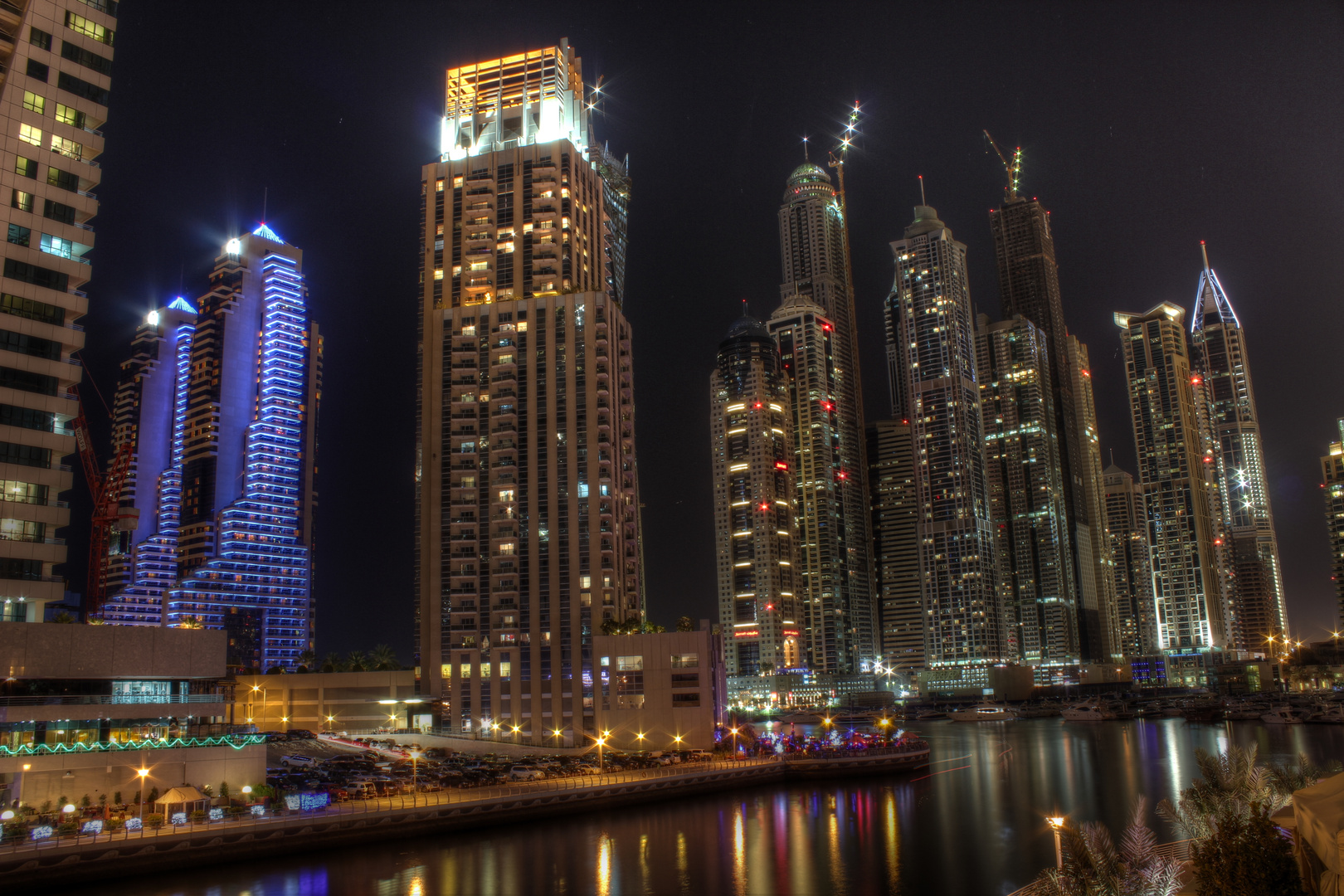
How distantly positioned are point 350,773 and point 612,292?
103767 mm

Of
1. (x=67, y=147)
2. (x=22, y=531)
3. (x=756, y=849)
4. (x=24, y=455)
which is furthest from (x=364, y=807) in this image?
(x=67, y=147)

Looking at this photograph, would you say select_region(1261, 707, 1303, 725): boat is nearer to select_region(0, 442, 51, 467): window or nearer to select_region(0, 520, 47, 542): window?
select_region(0, 520, 47, 542): window

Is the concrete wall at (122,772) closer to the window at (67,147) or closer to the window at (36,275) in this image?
the window at (36,275)

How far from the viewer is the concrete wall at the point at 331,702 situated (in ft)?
435

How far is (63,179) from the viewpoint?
79812 millimetres

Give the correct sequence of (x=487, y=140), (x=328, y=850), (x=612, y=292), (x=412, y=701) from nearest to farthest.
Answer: (x=328, y=850), (x=412, y=701), (x=487, y=140), (x=612, y=292)

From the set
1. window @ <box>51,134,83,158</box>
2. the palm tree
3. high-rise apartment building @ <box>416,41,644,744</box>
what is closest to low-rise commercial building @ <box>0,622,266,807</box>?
window @ <box>51,134,83,158</box>

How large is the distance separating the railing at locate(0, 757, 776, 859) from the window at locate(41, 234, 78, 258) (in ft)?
144

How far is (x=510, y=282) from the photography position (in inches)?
5945

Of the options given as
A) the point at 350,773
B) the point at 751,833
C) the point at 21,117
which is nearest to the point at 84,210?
the point at 21,117

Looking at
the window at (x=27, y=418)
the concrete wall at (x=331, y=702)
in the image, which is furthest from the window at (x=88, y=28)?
the concrete wall at (x=331, y=702)

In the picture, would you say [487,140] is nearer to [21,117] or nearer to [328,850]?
[21,117]

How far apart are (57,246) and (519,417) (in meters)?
70.3

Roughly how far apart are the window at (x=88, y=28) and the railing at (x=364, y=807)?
61.9 meters
